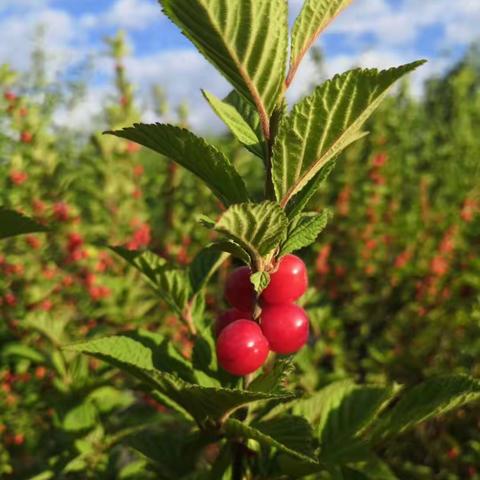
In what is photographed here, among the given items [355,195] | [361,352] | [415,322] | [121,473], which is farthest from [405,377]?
[121,473]

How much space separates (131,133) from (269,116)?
23 centimetres

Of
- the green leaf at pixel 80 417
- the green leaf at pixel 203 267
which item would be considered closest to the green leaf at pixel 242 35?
the green leaf at pixel 203 267

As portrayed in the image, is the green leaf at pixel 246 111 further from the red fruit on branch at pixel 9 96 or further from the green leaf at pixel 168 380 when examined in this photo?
the red fruit on branch at pixel 9 96

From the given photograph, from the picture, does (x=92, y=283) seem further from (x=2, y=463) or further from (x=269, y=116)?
(x=269, y=116)

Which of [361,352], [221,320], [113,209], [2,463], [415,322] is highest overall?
[113,209]

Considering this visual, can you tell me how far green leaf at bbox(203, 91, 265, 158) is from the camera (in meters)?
1.03

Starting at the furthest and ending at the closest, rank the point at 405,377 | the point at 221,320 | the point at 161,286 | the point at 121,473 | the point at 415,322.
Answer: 1. the point at 415,322
2. the point at 405,377
3. the point at 121,473
4. the point at 161,286
5. the point at 221,320

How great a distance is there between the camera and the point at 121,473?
6.23ft

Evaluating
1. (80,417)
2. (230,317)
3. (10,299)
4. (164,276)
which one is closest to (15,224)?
(164,276)

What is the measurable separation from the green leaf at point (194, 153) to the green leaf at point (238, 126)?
11 centimetres

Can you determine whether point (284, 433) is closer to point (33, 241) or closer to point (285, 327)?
point (285, 327)

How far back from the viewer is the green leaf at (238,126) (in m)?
1.03

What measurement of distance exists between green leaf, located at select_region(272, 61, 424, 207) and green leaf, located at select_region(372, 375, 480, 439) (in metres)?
0.49

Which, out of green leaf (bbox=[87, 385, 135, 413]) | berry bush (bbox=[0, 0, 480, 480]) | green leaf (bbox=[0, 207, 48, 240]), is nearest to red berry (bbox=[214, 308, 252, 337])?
berry bush (bbox=[0, 0, 480, 480])
